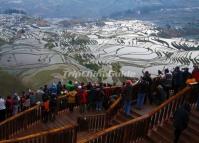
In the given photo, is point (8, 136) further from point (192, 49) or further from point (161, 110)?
point (192, 49)

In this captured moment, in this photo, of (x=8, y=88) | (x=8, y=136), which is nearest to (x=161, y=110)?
(x=8, y=136)

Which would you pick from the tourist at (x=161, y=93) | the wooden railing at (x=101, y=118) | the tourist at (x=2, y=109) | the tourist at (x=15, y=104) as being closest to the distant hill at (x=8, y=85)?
the tourist at (x=15, y=104)

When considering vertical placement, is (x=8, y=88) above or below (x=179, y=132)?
below

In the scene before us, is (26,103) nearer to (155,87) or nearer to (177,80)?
(155,87)

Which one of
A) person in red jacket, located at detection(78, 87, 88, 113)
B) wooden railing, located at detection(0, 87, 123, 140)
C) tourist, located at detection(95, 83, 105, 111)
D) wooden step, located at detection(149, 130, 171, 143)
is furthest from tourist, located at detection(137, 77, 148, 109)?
wooden step, located at detection(149, 130, 171, 143)

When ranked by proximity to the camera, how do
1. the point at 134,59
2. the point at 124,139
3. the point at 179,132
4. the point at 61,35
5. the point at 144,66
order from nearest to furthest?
1. the point at 179,132
2. the point at 124,139
3. the point at 144,66
4. the point at 134,59
5. the point at 61,35
